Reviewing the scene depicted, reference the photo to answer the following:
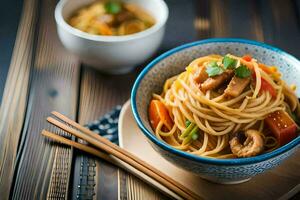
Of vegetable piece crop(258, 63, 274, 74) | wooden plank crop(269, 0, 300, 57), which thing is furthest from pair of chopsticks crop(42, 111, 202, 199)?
wooden plank crop(269, 0, 300, 57)

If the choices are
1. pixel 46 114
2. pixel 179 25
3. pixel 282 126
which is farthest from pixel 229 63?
pixel 179 25

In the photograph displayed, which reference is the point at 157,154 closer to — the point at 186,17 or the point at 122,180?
the point at 122,180

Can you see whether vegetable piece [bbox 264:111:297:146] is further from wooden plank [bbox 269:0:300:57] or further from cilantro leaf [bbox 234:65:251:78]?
wooden plank [bbox 269:0:300:57]

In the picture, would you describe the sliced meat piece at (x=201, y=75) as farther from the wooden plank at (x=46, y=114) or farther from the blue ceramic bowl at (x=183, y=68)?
the wooden plank at (x=46, y=114)

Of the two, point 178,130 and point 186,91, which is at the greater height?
point 186,91

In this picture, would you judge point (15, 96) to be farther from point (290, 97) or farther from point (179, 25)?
point (290, 97)

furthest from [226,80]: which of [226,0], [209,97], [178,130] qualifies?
[226,0]
